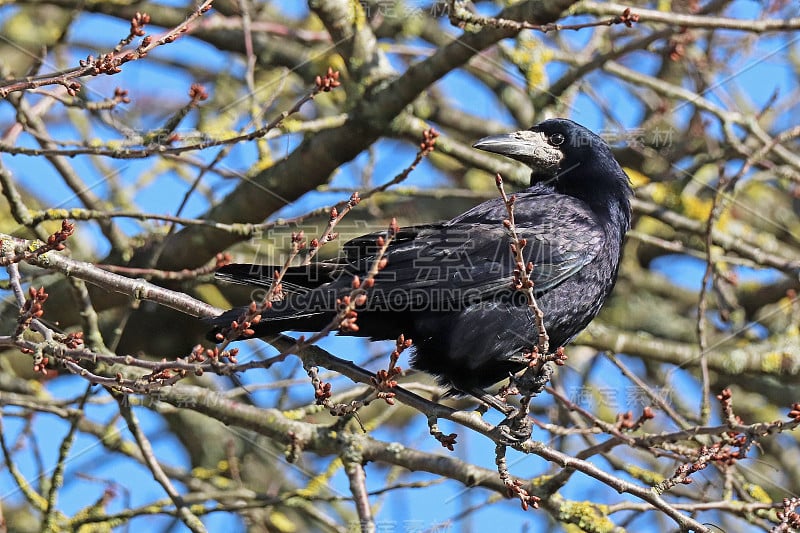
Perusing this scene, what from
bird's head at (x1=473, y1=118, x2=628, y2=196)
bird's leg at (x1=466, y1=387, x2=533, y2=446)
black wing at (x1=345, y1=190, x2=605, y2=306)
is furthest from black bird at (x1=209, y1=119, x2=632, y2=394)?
bird's head at (x1=473, y1=118, x2=628, y2=196)

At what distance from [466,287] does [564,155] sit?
4.65ft

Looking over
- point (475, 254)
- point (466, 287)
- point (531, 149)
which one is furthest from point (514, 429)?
point (531, 149)

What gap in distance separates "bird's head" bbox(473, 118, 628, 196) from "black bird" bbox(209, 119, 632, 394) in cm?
48

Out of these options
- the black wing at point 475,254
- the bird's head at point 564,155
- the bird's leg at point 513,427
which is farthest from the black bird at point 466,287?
the bird's head at point 564,155

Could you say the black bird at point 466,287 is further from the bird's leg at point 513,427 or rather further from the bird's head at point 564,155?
the bird's head at point 564,155

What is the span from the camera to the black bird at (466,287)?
401cm

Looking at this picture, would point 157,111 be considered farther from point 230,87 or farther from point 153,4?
point 153,4

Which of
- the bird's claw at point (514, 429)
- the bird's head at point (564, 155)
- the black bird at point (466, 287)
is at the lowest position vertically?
the bird's claw at point (514, 429)

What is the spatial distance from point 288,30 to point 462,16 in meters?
2.52

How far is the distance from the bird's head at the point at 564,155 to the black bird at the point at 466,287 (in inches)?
19.0

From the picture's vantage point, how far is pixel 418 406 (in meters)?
3.61

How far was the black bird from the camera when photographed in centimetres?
401

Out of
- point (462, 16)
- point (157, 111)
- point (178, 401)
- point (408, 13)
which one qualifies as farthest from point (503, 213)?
point (157, 111)

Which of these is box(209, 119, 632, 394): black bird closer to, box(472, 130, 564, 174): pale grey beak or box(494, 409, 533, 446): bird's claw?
box(494, 409, 533, 446): bird's claw
